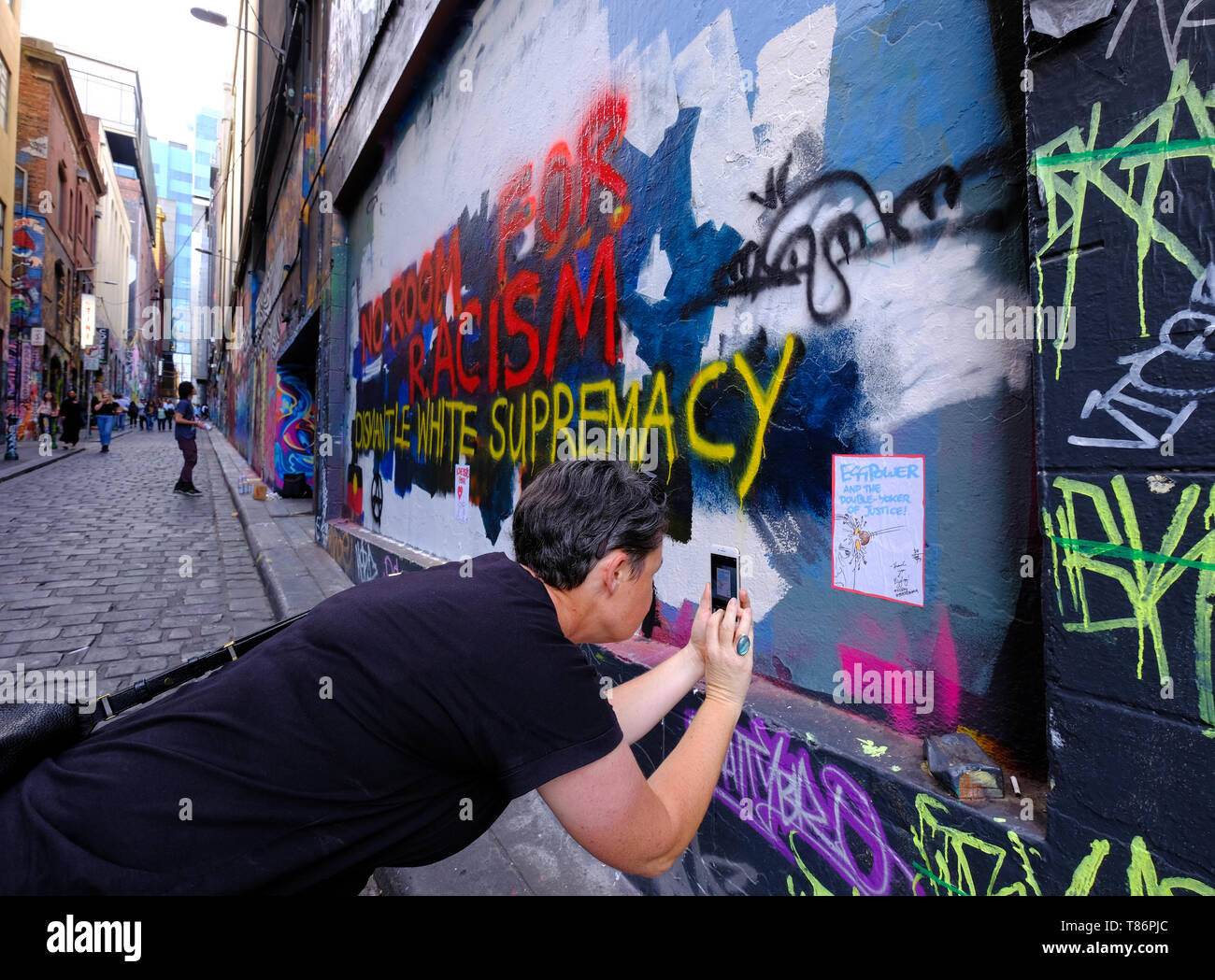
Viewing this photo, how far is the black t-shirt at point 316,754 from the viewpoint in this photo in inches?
41.8

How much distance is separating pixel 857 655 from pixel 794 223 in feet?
4.20

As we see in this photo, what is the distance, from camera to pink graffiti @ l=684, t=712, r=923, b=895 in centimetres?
155

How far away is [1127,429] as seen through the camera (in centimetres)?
115

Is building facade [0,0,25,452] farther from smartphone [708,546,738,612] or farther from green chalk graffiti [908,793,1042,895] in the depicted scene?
green chalk graffiti [908,793,1042,895]

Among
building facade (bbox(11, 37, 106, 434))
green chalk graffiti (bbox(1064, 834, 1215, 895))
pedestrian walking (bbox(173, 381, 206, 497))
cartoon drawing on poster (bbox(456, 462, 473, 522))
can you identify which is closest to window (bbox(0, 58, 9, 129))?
building facade (bbox(11, 37, 106, 434))

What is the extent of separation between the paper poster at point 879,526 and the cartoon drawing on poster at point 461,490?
2964mm

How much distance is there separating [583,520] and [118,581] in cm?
614

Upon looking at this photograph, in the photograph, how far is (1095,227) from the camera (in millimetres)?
1198

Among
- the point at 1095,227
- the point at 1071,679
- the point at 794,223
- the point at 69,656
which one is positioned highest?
the point at 794,223

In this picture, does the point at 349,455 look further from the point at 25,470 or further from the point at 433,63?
the point at 25,470
